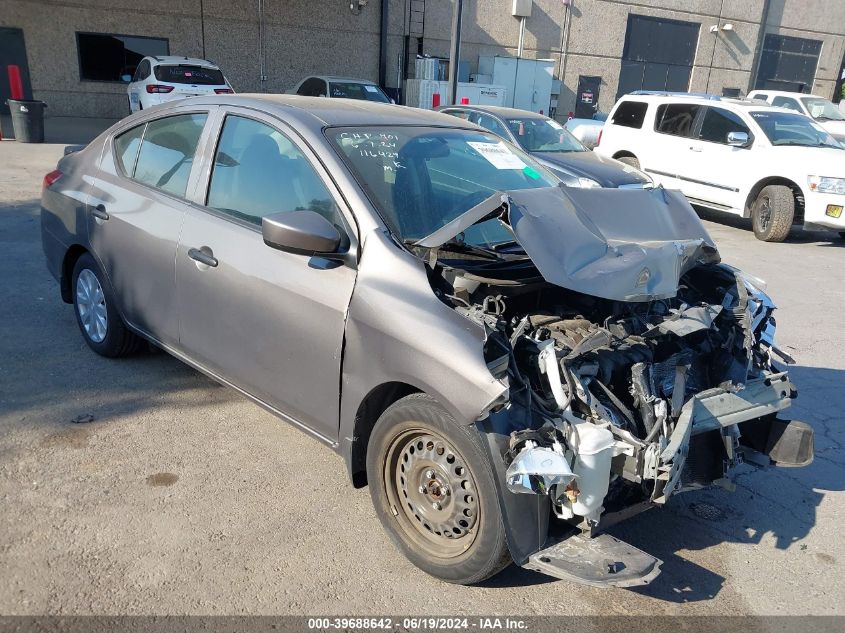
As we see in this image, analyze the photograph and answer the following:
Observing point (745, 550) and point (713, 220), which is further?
point (713, 220)

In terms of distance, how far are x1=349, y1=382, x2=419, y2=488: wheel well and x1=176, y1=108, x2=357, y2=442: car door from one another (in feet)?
0.46

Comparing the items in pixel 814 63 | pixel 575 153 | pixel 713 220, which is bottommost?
pixel 713 220

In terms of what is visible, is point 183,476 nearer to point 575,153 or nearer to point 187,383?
point 187,383

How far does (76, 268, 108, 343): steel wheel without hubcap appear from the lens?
15.4 feet

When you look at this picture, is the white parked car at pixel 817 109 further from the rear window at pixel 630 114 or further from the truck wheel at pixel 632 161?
the truck wheel at pixel 632 161

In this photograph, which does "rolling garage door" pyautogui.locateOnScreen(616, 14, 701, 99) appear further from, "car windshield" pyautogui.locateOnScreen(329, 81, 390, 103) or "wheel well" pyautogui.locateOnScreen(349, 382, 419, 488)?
"wheel well" pyautogui.locateOnScreen(349, 382, 419, 488)

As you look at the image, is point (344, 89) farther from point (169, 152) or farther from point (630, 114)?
point (169, 152)

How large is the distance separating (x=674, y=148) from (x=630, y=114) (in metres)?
1.46

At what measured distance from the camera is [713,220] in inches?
478

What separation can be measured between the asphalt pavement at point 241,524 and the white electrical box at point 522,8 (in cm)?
2123

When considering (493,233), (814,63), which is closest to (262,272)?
(493,233)

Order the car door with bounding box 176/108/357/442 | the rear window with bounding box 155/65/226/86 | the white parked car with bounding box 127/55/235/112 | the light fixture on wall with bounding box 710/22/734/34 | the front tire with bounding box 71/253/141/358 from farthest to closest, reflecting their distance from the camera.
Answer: the light fixture on wall with bounding box 710/22/734/34 → the rear window with bounding box 155/65/226/86 → the white parked car with bounding box 127/55/235/112 → the front tire with bounding box 71/253/141/358 → the car door with bounding box 176/108/357/442

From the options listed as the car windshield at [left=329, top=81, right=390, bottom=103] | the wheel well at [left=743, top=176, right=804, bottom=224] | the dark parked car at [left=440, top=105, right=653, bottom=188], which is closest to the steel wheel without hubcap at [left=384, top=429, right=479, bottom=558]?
the dark parked car at [left=440, top=105, right=653, bottom=188]

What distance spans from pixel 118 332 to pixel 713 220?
10.5m
